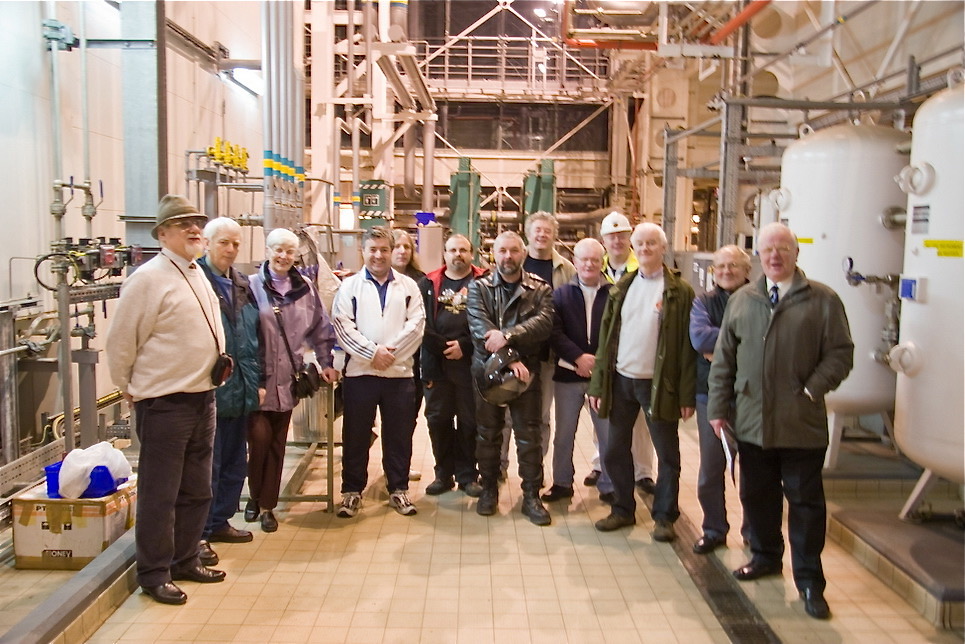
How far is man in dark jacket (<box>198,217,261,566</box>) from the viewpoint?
3.14 meters

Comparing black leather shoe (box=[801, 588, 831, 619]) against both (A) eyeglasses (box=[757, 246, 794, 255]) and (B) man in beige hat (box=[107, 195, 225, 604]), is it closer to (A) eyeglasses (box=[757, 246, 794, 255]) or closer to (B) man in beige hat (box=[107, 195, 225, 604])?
(A) eyeglasses (box=[757, 246, 794, 255])

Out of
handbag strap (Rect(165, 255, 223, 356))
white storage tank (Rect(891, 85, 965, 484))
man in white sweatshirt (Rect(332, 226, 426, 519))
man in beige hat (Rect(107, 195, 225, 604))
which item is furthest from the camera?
man in white sweatshirt (Rect(332, 226, 426, 519))

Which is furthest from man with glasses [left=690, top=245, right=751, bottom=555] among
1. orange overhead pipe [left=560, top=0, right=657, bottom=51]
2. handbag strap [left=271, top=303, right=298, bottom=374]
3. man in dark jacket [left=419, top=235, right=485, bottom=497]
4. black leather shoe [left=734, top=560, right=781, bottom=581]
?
orange overhead pipe [left=560, top=0, right=657, bottom=51]

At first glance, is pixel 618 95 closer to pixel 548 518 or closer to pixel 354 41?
pixel 354 41

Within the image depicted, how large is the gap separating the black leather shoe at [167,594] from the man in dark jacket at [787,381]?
219 centimetres

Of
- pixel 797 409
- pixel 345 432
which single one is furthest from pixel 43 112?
pixel 797 409

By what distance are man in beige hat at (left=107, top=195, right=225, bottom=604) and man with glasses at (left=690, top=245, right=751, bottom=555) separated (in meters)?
2.02

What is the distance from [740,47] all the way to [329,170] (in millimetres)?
4242

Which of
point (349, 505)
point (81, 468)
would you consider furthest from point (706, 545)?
point (81, 468)

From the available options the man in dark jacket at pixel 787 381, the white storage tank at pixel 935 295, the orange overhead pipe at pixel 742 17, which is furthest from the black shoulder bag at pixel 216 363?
the orange overhead pipe at pixel 742 17

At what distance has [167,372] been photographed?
103 inches

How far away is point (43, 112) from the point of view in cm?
454

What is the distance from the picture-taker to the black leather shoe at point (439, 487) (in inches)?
161

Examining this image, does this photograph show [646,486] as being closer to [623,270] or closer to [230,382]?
[623,270]
